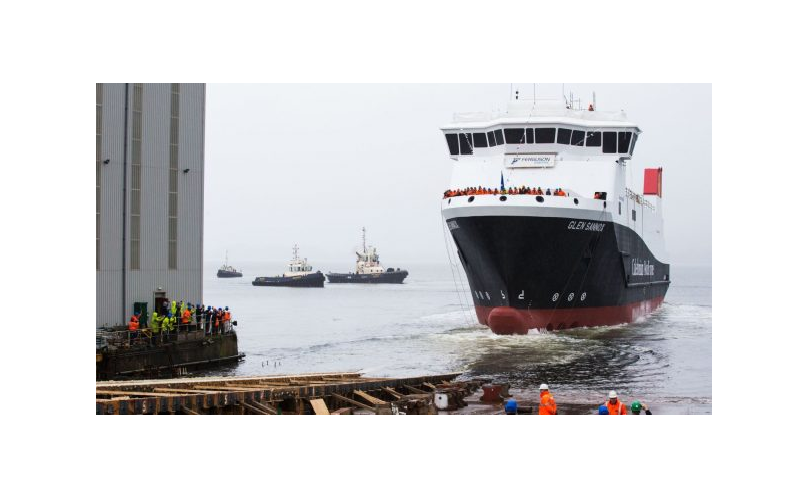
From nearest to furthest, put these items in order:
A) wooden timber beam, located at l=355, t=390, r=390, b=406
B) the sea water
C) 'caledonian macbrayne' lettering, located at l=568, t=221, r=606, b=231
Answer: wooden timber beam, located at l=355, t=390, r=390, b=406 < the sea water < 'caledonian macbrayne' lettering, located at l=568, t=221, r=606, b=231

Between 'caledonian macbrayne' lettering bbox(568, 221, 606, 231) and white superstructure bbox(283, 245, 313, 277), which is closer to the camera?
'caledonian macbrayne' lettering bbox(568, 221, 606, 231)

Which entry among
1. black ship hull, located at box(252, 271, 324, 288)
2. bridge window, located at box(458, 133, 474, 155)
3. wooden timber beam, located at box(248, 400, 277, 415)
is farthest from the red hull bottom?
black ship hull, located at box(252, 271, 324, 288)

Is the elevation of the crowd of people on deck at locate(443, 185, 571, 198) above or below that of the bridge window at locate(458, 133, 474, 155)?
below

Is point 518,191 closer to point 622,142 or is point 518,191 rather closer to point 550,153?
point 550,153

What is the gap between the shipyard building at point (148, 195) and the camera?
21.2m

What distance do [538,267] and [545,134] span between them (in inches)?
192

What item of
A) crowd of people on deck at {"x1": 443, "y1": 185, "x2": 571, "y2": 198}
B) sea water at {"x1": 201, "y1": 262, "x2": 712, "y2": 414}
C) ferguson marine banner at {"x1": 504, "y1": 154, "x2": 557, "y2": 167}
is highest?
ferguson marine banner at {"x1": 504, "y1": 154, "x2": 557, "y2": 167}

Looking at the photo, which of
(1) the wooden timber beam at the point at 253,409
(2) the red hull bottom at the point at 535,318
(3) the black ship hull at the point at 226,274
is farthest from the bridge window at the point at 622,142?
(3) the black ship hull at the point at 226,274

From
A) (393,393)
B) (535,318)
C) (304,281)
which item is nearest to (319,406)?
(393,393)

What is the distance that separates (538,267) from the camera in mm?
25891

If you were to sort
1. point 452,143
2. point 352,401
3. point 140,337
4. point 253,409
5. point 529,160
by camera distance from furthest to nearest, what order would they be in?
point 452,143
point 529,160
point 140,337
point 352,401
point 253,409

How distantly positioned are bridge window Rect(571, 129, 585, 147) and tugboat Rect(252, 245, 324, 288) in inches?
2438

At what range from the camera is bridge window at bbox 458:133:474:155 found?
29.9 meters

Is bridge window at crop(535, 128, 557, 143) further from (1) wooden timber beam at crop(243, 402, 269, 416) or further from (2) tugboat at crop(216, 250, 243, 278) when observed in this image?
(2) tugboat at crop(216, 250, 243, 278)
